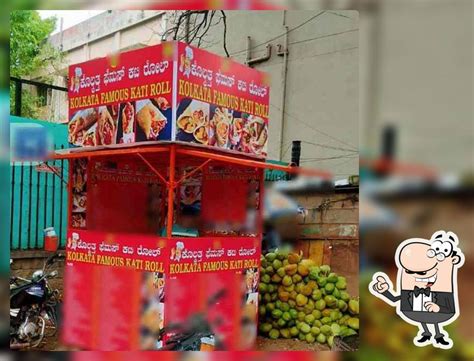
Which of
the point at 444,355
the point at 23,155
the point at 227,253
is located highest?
the point at 23,155

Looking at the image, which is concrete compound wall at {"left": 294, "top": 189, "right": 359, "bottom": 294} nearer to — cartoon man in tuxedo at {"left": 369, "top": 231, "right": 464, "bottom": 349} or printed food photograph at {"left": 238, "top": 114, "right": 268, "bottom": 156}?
printed food photograph at {"left": 238, "top": 114, "right": 268, "bottom": 156}

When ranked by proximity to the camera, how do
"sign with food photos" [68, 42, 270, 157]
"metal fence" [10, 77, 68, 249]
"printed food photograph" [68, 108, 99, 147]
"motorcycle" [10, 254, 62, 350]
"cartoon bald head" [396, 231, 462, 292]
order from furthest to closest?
"metal fence" [10, 77, 68, 249] < "printed food photograph" [68, 108, 99, 147] < "motorcycle" [10, 254, 62, 350] < "sign with food photos" [68, 42, 270, 157] < "cartoon bald head" [396, 231, 462, 292]

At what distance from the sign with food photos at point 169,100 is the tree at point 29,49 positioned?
0.28 m

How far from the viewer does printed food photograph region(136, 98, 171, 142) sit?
4.11m

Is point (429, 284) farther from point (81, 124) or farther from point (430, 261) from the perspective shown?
point (81, 124)

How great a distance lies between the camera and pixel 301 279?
5168 millimetres

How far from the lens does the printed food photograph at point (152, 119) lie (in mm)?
4113

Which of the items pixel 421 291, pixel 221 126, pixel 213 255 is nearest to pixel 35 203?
pixel 213 255

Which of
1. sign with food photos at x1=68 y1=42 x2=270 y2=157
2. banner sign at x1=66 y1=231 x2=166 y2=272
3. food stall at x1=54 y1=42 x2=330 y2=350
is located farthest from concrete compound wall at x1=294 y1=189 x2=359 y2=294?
banner sign at x1=66 y1=231 x2=166 y2=272

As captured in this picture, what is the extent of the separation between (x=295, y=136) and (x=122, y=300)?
2096mm

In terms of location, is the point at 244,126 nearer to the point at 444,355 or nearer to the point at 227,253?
the point at 227,253

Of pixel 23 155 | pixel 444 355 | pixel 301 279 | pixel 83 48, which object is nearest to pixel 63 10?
pixel 83 48

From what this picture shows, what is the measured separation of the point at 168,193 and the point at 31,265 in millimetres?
1432

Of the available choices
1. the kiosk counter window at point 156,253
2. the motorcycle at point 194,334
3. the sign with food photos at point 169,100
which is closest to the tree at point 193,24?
the sign with food photos at point 169,100
